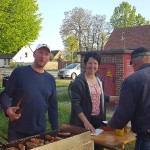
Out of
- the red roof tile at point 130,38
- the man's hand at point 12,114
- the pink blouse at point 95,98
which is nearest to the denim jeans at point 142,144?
the pink blouse at point 95,98

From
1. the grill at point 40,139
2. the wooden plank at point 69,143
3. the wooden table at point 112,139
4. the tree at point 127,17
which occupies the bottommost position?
the wooden table at point 112,139

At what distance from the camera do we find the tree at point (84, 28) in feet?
161

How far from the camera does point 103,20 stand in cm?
5303

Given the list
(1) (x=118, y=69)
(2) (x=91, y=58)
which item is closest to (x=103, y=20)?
(1) (x=118, y=69)

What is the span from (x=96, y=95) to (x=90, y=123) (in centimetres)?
36

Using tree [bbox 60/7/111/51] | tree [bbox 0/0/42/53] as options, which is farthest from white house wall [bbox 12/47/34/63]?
tree [bbox 0/0/42/53]

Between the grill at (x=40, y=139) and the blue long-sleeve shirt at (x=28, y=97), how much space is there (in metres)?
0.33

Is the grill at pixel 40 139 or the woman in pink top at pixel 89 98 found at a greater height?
the woman in pink top at pixel 89 98

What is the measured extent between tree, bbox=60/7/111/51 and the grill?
4636cm

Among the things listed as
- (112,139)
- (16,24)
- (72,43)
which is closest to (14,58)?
(72,43)

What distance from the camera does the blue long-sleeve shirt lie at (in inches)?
131

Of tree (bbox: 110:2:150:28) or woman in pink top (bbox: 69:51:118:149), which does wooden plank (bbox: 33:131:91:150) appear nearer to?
woman in pink top (bbox: 69:51:118:149)

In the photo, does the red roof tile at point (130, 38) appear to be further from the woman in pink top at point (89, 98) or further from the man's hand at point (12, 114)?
the man's hand at point (12, 114)

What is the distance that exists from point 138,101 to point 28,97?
3.91 feet
